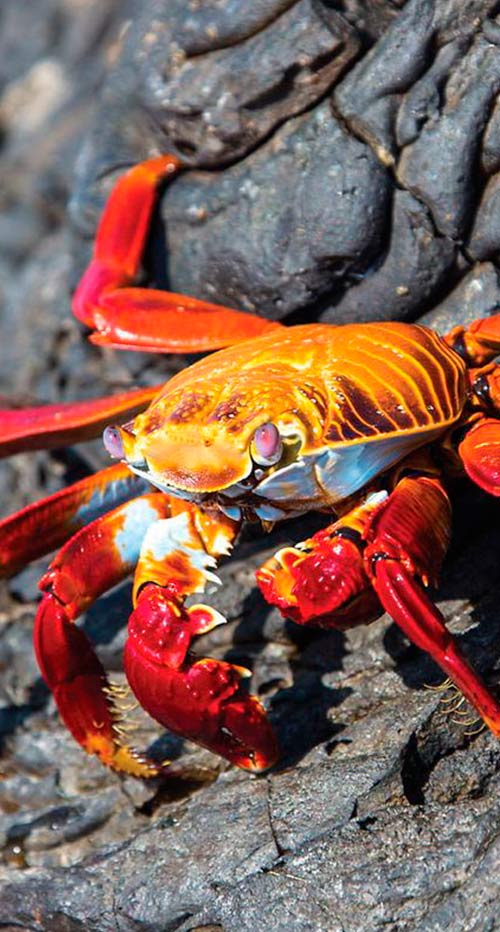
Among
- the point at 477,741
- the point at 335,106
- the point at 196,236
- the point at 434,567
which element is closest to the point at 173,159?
the point at 196,236

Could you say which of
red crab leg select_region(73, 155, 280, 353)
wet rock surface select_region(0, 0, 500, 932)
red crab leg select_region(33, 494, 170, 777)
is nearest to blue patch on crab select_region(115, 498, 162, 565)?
red crab leg select_region(33, 494, 170, 777)

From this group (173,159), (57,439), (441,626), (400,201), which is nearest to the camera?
(441,626)

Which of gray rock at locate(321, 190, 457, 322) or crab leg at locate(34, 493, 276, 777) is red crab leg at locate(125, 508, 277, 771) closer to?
crab leg at locate(34, 493, 276, 777)

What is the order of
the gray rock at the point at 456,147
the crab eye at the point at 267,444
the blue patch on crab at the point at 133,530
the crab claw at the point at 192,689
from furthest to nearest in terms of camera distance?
the blue patch on crab at the point at 133,530, the gray rock at the point at 456,147, the crab claw at the point at 192,689, the crab eye at the point at 267,444

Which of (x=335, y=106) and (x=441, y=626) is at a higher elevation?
(x=335, y=106)

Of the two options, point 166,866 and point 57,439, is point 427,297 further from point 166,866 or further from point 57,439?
point 166,866

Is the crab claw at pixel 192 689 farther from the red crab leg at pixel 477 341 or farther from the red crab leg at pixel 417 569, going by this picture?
the red crab leg at pixel 477 341

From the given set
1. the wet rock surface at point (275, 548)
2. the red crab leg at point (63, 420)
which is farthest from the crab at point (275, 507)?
the red crab leg at point (63, 420)
